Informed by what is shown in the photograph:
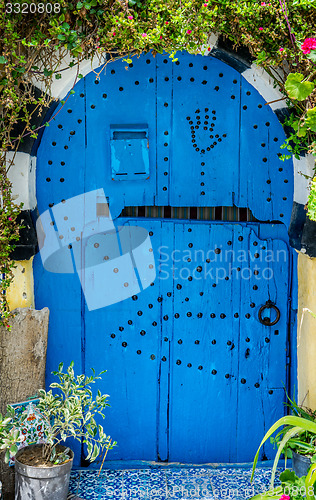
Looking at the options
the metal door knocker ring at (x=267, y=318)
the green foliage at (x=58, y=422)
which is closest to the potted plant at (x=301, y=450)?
the metal door knocker ring at (x=267, y=318)

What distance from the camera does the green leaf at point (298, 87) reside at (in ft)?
10.1

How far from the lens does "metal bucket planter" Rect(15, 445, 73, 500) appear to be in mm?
3041

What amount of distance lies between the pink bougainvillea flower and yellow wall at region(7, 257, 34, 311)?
192 cm

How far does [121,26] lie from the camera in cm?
304

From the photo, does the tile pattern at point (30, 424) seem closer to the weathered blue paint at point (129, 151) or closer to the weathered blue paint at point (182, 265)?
the weathered blue paint at point (182, 265)

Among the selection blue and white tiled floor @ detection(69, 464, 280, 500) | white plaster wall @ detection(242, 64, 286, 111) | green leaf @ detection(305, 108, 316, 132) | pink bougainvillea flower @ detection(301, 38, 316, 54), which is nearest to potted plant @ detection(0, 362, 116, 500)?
blue and white tiled floor @ detection(69, 464, 280, 500)

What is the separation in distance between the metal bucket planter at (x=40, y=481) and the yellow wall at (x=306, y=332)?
58.2 inches

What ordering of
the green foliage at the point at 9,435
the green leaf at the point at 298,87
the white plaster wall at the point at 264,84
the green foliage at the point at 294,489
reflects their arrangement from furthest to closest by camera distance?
1. the white plaster wall at the point at 264,84
2. the green leaf at the point at 298,87
3. the green foliage at the point at 9,435
4. the green foliage at the point at 294,489

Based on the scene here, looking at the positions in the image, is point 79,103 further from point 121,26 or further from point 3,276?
point 3,276

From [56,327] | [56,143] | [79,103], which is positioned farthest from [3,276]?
[79,103]

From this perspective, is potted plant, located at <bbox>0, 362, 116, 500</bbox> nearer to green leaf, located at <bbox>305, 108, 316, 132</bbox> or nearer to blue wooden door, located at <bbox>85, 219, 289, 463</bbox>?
blue wooden door, located at <bbox>85, 219, 289, 463</bbox>

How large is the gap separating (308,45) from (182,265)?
144 centimetres

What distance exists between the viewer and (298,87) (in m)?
3.08

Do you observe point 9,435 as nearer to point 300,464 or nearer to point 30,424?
point 30,424
